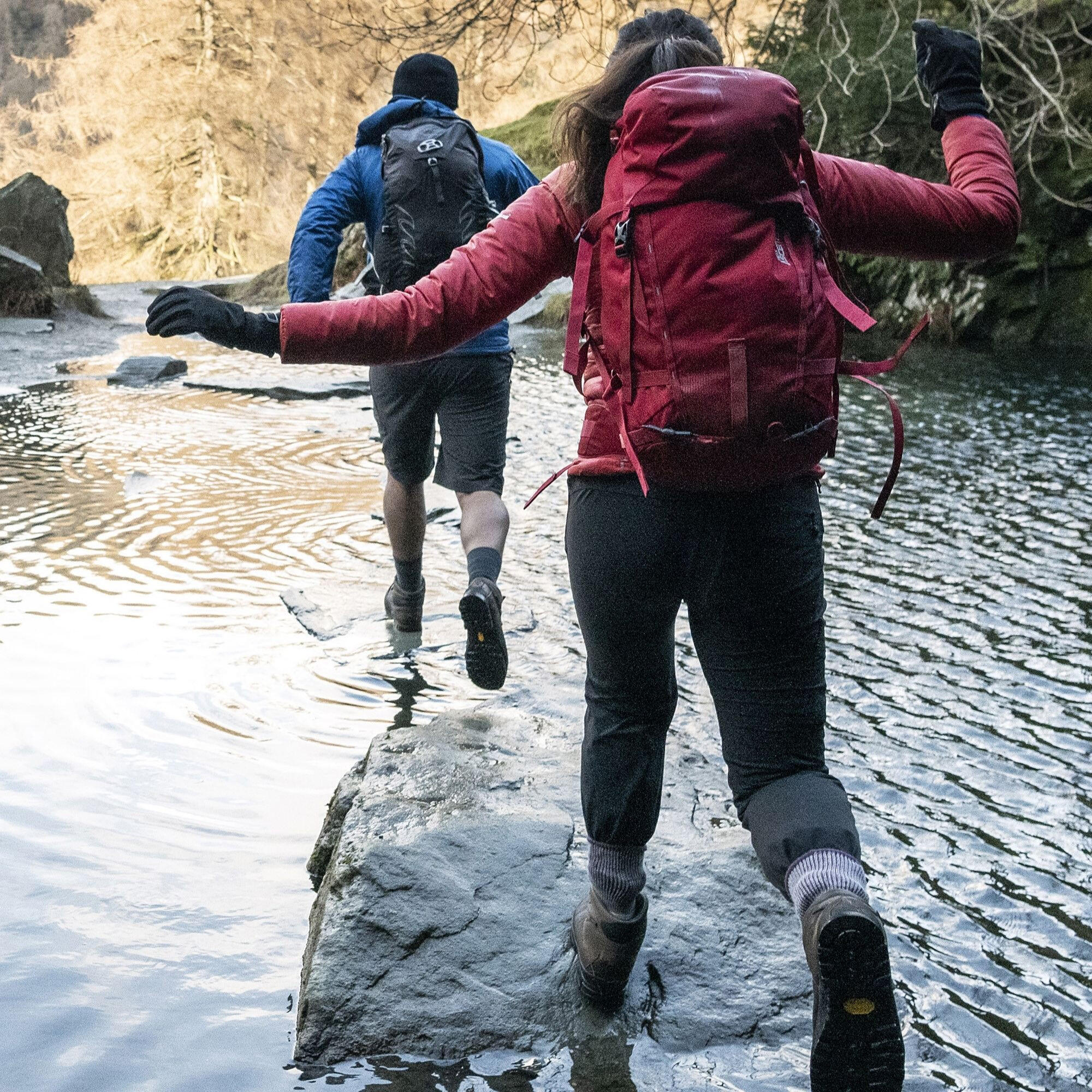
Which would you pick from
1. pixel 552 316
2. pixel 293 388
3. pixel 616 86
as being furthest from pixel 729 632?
pixel 552 316

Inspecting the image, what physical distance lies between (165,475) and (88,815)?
4.71 meters

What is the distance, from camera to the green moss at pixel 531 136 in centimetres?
2752

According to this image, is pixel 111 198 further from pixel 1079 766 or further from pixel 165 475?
pixel 1079 766

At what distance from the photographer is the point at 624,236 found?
72.5 inches

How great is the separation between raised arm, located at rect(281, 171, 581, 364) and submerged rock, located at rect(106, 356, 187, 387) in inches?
426

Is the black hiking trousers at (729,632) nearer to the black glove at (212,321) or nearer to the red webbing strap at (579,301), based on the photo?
the red webbing strap at (579,301)

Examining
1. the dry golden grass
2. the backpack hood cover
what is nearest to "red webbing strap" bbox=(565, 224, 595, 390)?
the backpack hood cover

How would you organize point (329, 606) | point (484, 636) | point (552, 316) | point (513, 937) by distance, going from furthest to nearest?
point (552, 316)
point (329, 606)
point (484, 636)
point (513, 937)

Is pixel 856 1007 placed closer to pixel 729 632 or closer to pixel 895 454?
pixel 729 632

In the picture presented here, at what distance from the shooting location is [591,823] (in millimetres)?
2213

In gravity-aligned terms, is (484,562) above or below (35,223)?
below

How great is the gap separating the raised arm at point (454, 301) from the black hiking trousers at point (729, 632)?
349 mm

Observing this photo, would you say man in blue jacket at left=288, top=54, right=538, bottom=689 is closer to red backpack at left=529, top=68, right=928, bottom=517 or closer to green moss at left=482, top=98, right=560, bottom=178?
red backpack at left=529, top=68, right=928, bottom=517

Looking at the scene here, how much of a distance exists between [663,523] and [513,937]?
1069 millimetres
